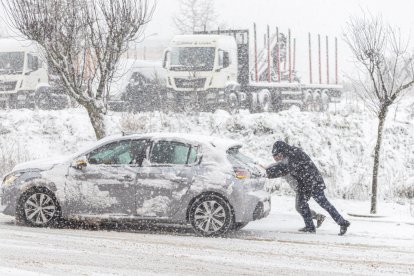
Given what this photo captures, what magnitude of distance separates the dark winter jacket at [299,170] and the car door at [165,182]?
1372mm

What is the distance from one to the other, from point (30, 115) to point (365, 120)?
11400mm

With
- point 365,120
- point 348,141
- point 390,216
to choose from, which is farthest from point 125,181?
point 365,120

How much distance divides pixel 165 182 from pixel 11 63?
2006 centimetres

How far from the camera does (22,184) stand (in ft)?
35.4

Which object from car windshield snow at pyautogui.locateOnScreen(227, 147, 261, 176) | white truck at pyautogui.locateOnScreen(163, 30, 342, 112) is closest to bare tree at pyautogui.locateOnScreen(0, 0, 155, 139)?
car windshield snow at pyautogui.locateOnScreen(227, 147, 261, 176)

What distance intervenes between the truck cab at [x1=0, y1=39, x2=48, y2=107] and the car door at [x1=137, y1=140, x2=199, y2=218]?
19.1m

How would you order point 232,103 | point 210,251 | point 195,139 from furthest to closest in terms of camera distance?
point 232,103, point 195,139, point 210,251

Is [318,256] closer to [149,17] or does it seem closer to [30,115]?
[149,17]

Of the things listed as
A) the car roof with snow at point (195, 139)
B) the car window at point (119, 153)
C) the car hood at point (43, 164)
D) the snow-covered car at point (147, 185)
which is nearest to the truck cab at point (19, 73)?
the car hood at point (43, 164)

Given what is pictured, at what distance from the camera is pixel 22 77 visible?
93.5ft

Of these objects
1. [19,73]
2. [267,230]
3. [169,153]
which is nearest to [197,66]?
[19,73]

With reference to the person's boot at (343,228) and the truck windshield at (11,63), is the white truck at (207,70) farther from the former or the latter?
the person's boot at (343,228)

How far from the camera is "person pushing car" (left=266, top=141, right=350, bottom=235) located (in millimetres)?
10906

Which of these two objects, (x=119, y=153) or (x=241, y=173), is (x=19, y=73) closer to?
(x=119, y=153)
